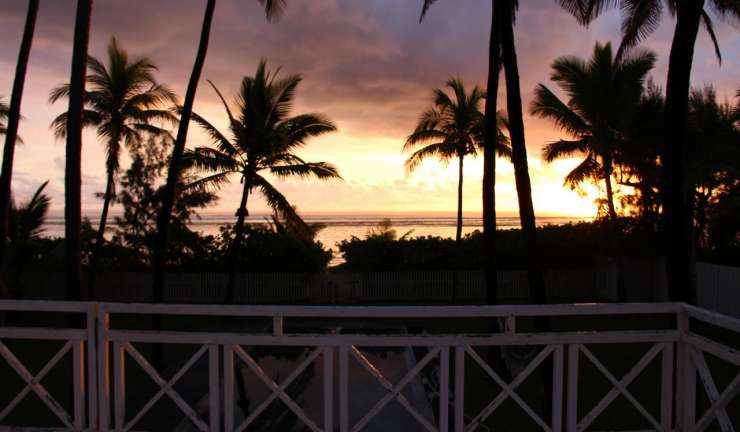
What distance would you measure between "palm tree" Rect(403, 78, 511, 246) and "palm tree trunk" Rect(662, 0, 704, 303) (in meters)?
10.1

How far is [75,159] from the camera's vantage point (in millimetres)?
6965

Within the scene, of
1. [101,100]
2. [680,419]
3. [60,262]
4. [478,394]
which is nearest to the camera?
[680,419]

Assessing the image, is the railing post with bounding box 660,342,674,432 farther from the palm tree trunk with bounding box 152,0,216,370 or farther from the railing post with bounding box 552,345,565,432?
the palm tree trunk with bounding box 152,0,216,370

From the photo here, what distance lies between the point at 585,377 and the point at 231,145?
10.3 meters

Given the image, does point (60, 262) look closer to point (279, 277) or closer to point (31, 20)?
point (279, 277)

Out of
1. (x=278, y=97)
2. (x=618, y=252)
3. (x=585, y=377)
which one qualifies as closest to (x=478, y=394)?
(x=585, y=377)

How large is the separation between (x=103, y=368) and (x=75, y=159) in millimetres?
4237

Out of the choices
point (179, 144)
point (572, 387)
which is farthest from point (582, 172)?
point (572, 387)

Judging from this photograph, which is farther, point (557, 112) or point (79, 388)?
point (557, 112)

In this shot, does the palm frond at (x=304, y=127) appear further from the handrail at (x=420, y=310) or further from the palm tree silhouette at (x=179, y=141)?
the handrail at (x=420, y=310)

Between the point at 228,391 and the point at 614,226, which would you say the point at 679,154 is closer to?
the point at 228,391

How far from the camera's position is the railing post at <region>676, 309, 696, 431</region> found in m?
3.66

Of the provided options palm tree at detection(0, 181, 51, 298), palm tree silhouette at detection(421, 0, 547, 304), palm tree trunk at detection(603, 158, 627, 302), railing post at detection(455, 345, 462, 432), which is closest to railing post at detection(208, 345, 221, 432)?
railing post at detection(455, 345, 462, 432)

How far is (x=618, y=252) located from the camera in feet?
50.3
